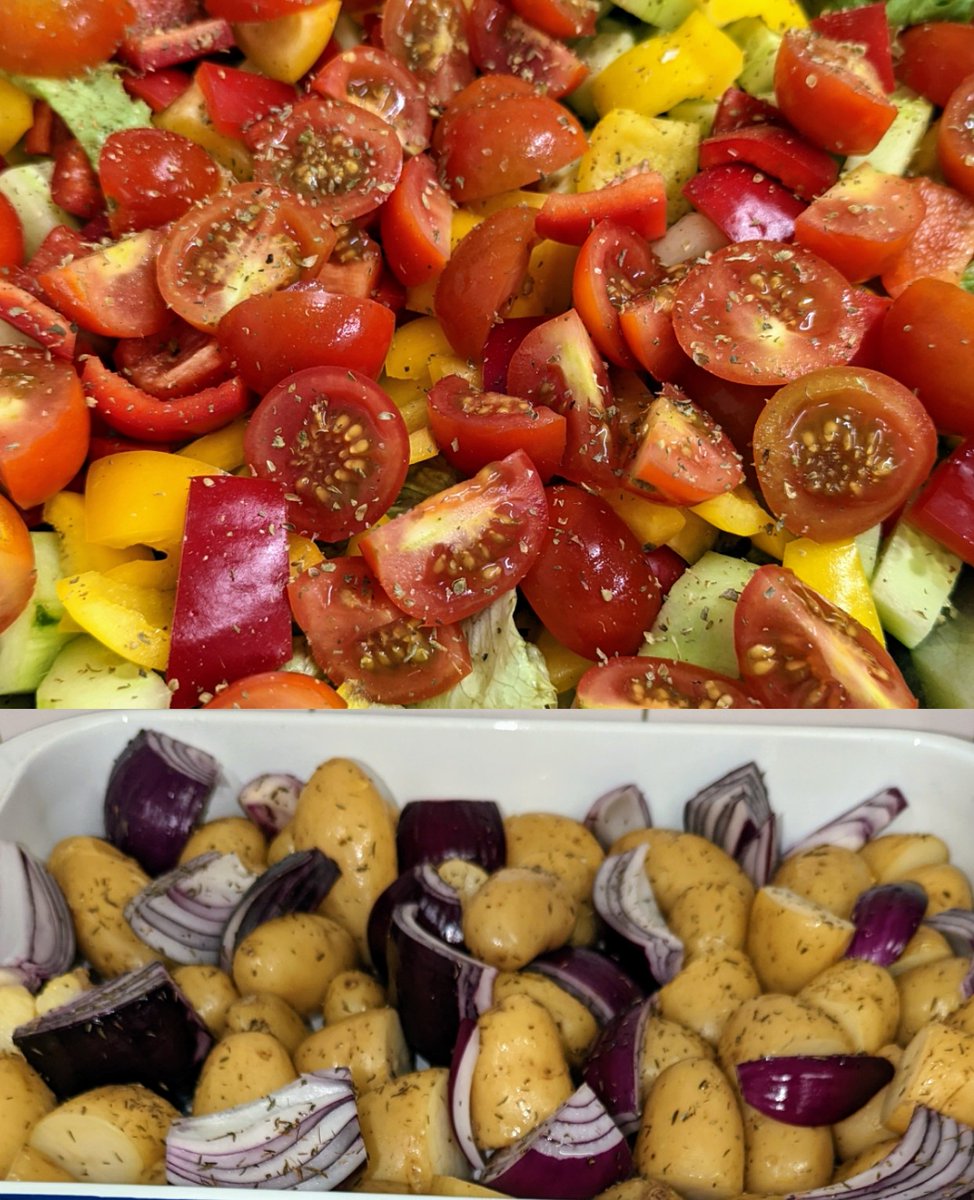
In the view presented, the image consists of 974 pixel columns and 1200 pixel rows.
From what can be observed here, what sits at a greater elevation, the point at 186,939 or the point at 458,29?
the point at 458,29

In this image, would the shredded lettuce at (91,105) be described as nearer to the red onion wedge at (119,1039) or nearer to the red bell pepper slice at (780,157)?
the red bell pepper slice at (780,157)

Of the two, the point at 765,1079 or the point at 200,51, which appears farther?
the point at 200,51

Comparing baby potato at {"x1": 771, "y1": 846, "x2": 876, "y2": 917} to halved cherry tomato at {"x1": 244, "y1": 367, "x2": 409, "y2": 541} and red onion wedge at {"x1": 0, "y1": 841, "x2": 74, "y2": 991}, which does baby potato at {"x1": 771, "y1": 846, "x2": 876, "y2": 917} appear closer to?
halved cherry tomato at {"x1": 244, "y1": 367, "x2": 409, "y2": 541}

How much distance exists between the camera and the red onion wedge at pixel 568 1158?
88cm

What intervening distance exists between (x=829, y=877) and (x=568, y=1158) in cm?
40

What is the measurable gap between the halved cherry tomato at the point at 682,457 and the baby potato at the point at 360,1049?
2.11 feet

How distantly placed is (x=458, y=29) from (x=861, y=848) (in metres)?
1.31

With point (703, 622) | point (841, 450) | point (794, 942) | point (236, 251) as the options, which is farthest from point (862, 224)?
point (794, 942)

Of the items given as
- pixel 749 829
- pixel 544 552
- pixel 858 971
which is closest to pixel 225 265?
pixel 544 552

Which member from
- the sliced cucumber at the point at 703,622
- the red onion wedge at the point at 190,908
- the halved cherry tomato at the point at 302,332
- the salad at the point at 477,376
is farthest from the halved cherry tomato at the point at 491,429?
the red onion wedge at the point at 190,908

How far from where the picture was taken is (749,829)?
3.79 feet

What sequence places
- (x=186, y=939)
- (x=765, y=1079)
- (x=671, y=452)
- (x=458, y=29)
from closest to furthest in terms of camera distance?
(x=765, y=1079)
(x=186, y=939)
(x=671, y=452)
(x=458, y=29)

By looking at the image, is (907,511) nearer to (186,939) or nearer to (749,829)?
(749,829)

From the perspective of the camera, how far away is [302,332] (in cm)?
132
